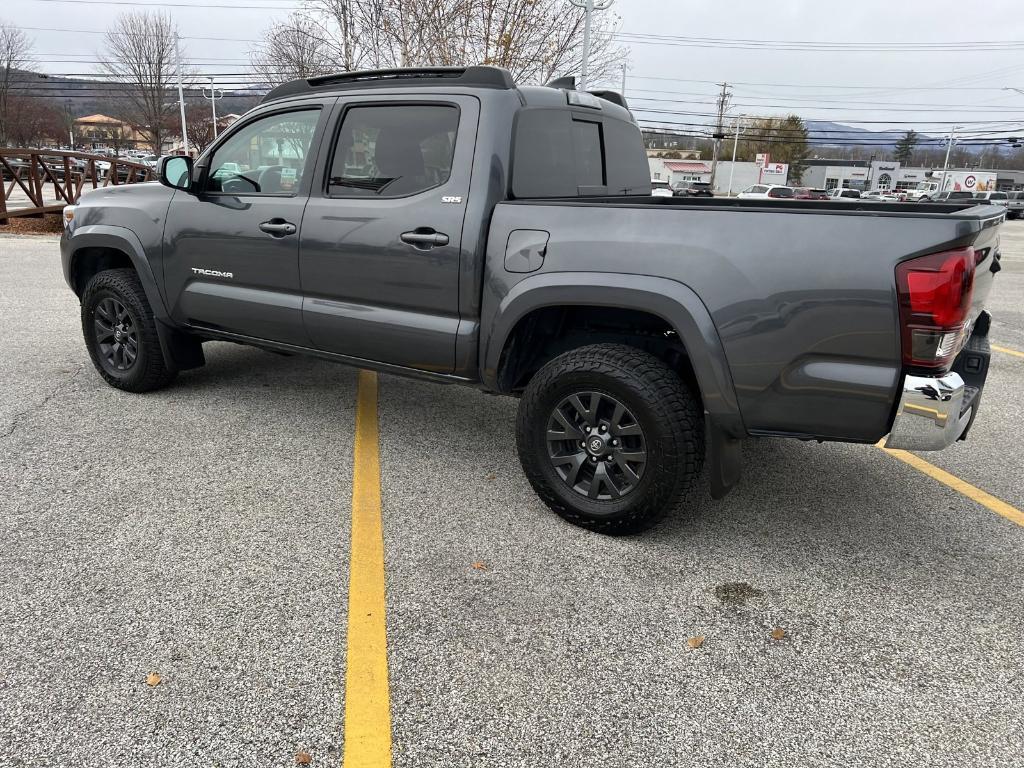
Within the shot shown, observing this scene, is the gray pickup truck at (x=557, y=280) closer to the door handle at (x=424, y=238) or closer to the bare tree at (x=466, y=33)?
the door handle at (x=424, y=238)

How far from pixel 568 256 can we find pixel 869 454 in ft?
8.28

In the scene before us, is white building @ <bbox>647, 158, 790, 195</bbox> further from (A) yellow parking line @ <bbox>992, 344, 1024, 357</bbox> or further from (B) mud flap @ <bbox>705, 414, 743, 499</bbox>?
(B) mud flap @ <bbox>705, 414, 743, 499</bbox>

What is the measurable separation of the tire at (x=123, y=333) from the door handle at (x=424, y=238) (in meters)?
2.21

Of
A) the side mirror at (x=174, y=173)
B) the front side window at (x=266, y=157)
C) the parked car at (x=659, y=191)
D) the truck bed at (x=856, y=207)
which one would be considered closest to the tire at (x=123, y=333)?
the side mirror at (x=174, y=173)

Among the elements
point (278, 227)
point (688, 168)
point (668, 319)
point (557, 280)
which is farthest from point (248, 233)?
point (688, 168)

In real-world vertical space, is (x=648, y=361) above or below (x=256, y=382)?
above

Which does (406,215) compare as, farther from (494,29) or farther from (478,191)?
(494,29)

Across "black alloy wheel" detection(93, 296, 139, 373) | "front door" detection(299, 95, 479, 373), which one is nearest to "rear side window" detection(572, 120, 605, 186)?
"front door" detection(299, 95, 479, 373)

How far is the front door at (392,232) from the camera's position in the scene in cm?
350

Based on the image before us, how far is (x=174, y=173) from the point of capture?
4453 mm

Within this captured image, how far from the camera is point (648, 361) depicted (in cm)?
315

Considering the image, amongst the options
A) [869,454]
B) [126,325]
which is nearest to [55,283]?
[126,325]

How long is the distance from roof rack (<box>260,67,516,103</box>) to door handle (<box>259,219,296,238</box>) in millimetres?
784

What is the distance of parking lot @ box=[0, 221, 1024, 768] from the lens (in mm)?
2158
